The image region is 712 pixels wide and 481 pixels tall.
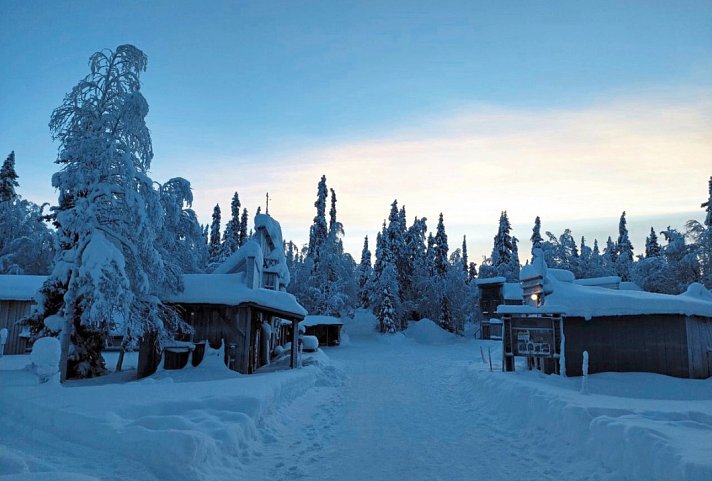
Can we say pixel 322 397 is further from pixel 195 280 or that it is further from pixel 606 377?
pixel 606 377

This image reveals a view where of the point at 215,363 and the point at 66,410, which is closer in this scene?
the point at 66,410

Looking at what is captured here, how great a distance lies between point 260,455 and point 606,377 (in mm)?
15821

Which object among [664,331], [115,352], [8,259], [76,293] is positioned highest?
[8,259]

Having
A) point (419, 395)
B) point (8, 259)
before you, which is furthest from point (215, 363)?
point (8, 259)

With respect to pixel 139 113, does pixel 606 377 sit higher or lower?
lower

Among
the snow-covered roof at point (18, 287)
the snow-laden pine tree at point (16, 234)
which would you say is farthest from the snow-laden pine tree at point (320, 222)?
the snow-covered roof at point (18, 287)

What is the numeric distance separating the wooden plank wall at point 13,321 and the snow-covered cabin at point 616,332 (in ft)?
85.3

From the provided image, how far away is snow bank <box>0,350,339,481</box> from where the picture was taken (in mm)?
6809

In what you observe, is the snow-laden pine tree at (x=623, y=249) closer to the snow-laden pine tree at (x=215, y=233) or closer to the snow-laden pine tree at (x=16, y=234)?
the snow-laden pine tree at (x=215, y=233)

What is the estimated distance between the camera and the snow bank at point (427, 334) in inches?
2025

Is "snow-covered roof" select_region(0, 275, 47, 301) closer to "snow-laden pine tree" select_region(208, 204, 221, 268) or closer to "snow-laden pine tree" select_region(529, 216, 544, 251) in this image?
"snow-laden pine tree" select_region(208, 204, 221, 268)

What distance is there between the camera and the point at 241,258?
2519 cm

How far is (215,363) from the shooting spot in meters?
19.4

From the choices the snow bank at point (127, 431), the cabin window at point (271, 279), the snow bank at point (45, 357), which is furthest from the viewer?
the cabin window at point (271, 279)
